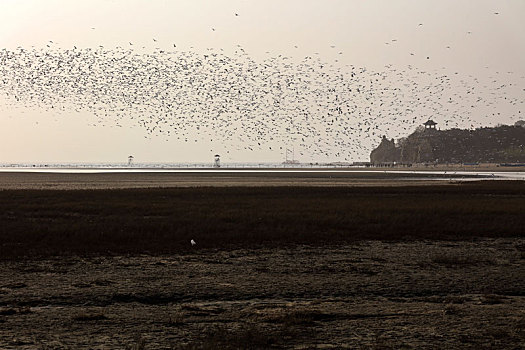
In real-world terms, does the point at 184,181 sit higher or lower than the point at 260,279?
higher

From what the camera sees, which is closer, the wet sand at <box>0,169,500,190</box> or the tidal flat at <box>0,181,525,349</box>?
the tidal flat at <box>0,181,525,349</box>

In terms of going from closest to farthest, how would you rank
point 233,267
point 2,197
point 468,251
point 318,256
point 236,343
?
point 236,343 → point 233,267 → point 318,256 → point 468,251 → point 2,197

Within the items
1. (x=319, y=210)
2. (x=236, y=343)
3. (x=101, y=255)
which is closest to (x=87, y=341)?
(x=236, y=343)

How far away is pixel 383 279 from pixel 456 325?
19.0 ft

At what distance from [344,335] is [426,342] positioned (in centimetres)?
158

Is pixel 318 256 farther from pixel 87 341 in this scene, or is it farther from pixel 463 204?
pixel 463 204

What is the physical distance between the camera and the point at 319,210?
4128 centimetres

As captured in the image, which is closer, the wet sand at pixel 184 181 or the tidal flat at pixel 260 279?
the tidal flat at pixel 260 279

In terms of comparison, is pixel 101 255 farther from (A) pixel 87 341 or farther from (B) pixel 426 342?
(B) pixel 426 342

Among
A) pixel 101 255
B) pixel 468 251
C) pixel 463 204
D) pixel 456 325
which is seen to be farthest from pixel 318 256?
pixel 463 204

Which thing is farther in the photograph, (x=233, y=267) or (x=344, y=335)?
(x=233, y=267)

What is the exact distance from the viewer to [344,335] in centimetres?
1316

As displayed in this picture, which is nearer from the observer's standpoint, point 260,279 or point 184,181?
point 260,279

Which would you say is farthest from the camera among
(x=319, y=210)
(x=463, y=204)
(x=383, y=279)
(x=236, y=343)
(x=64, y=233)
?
(x=463, y=204)
